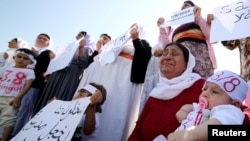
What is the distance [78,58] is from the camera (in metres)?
3.84

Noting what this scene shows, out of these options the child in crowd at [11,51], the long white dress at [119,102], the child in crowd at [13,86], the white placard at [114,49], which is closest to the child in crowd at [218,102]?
the long white dress at [119,102]

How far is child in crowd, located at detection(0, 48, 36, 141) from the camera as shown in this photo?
3.49 metres

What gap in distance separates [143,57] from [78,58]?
3.48ft

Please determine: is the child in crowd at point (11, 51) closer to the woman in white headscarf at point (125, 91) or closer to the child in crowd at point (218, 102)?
the woman in white headscarf at point (125, 91)

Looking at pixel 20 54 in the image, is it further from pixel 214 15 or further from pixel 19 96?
pixel 214 15

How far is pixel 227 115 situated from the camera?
4.23 ft

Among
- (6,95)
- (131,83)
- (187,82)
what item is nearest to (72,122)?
(187,82)

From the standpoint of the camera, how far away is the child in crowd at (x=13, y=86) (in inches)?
137

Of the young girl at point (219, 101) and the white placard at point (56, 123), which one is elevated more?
the young girl at point (219, 101)

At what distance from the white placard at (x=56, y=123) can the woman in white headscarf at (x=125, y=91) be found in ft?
2.33

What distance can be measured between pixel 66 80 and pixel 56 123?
149cm

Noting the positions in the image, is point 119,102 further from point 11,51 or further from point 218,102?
point 11,51

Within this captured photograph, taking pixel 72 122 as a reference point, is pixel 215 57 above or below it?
above

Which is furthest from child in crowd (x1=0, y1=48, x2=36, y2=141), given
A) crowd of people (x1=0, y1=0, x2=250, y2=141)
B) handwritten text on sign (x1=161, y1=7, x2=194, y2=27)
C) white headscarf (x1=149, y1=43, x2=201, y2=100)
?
white headscarf (x1=149, y1=43, x2=201, y2=100)
